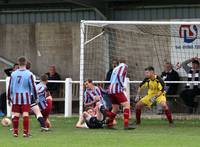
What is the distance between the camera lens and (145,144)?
14.4m

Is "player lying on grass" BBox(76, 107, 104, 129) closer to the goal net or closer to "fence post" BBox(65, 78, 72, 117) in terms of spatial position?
"fence post" BBox(65, 78, 72, 117)

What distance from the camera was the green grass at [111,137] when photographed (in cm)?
1443

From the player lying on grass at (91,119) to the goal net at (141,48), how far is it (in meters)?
5.23

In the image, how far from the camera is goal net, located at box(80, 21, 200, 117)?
971 inches

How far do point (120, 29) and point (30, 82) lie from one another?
28.5 feet

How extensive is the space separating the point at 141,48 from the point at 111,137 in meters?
9.48

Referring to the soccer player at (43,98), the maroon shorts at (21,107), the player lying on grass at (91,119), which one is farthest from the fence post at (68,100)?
the maroon shorts at (21,107)

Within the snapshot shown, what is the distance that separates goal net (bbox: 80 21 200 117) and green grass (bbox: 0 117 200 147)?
184 inches

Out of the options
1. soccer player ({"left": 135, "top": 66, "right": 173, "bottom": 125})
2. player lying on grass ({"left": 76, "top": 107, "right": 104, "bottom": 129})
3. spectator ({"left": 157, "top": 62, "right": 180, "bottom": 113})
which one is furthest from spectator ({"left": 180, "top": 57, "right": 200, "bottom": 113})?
player lying on grass ({"left": 76, "top": 107, "right": 104, "bottom": 129})

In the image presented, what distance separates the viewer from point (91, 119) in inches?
746

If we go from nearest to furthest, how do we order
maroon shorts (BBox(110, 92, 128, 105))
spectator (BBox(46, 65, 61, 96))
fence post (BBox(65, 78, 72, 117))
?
maroon shorts (BBox(110, 92, 128, 105))
fence post (BBox(65, 78, 72, 117))
spectator (BBox(46, 65, 61, 96))

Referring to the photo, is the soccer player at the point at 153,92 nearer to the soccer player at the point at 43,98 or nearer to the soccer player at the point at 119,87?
the soccer player at the point at 119,87

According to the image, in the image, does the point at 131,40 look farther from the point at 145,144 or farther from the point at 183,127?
the point at 145,144

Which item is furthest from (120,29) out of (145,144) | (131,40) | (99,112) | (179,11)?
(145,144)
